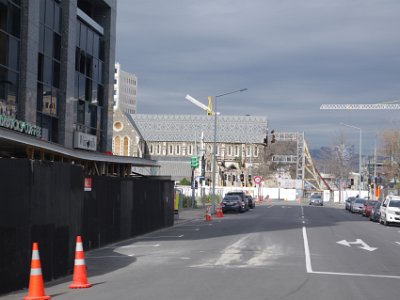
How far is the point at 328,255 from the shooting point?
1888 cm

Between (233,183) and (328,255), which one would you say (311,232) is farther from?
(233,183)

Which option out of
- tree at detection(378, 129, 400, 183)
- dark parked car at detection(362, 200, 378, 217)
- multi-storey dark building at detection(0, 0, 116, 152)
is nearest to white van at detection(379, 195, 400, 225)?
dark parked car at detection(362, 200, 378, 217)

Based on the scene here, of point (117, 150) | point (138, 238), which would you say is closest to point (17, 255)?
point (138, 238)

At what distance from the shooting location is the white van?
123 ft

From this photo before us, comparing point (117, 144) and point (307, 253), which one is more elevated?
Answer: point (117, 144)

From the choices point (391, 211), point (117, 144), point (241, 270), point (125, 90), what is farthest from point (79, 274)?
point (125, 90)

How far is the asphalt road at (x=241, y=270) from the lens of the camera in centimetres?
1166

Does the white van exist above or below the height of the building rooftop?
below

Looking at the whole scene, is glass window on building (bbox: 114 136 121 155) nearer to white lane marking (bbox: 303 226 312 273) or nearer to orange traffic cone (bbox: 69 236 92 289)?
white lane marking (bbox: 303 226 312 273)

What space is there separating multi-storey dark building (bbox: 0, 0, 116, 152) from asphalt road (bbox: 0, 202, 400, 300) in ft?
25.6

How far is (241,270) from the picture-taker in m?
14.8

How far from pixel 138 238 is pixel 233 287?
13.6 m

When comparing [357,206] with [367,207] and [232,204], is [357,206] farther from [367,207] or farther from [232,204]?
[232,204]

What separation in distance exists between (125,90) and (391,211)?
158 m
